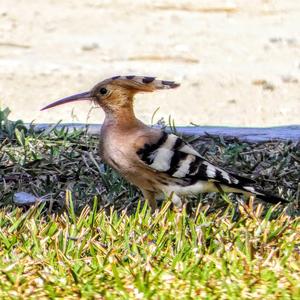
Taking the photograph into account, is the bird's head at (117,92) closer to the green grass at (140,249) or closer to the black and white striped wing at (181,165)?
the black and white striped wing at (181,165)

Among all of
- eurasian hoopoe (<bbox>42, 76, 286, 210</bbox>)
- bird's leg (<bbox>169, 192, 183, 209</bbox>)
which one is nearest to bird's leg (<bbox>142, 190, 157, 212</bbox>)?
eurasian hoopoe (<bbox>42, 76, 286, 210</bbox>)

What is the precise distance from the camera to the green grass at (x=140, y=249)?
186 inches

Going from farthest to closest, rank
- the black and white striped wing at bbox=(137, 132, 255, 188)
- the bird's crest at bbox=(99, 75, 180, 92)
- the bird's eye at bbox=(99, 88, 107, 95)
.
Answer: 1. the bird's eye at bbox=(99, 88, 107, 95)
2. the bird's crest at bbox=(99, 75, 180, 92)
3. the black and white striped wing at bbox=(137, 132, 255, 188)

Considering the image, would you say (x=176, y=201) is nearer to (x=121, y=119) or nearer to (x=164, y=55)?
(x=121, y=119)

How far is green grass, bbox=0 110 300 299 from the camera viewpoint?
4727 millimetres

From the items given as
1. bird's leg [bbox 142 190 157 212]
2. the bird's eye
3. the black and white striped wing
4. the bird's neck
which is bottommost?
bird's leg [bbox 142 190 157 212]

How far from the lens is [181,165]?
6047 millimetres

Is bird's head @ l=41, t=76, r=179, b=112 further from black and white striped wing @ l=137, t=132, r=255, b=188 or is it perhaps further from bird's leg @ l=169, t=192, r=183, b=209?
bird's leg @ l=169, t=192, r=183, b=209

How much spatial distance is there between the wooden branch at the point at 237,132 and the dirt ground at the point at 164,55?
3.24ft

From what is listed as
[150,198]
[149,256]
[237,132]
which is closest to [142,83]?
[150,198]

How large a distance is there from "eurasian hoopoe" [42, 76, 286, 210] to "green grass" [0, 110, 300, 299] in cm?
16

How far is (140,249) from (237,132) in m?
2.74

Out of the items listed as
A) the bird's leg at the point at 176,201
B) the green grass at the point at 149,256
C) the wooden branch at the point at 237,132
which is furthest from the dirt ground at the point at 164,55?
the green grass at the point at 149,256

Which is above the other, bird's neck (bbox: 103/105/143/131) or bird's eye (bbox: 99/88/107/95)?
bird's eye (bbox: 99/88/107/95)
